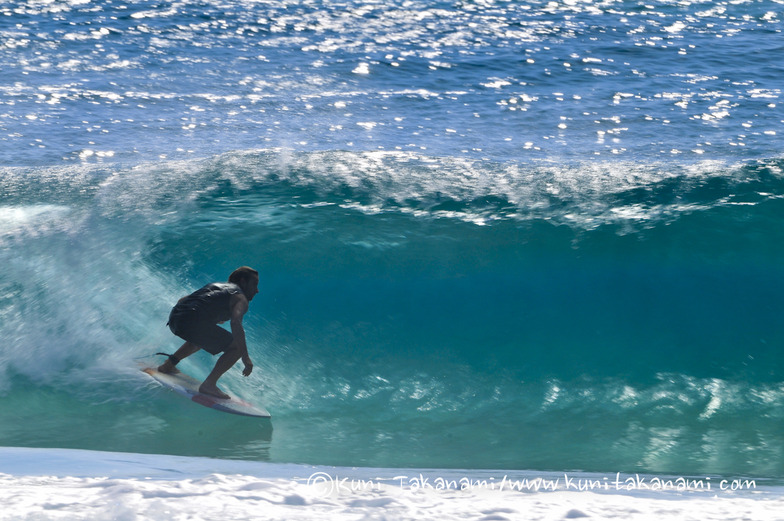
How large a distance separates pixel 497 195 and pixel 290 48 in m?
10.5

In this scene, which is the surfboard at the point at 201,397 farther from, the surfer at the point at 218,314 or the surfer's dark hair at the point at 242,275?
the surfer's dark hair at the point at 242,275

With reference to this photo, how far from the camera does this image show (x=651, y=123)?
14.6m

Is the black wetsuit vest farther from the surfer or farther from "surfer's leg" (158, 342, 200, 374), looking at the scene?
"surfer's leg" (158, 342, 200, 374)

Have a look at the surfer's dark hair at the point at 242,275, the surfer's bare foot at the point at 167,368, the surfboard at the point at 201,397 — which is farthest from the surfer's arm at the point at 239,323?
the surfer's bare foot at the point at 167,368

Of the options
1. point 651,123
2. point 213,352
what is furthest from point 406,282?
point 651,123

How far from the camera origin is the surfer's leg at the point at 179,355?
7.22 meters

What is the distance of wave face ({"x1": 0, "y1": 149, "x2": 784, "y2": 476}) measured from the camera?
23.1ft

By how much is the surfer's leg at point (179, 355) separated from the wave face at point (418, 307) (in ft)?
0.97

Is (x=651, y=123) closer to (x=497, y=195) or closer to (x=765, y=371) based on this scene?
(x=497, y=195)

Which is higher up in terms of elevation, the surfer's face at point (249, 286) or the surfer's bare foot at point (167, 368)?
the surfer's face at point (249, 286)

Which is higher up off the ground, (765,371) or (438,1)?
(438,1)

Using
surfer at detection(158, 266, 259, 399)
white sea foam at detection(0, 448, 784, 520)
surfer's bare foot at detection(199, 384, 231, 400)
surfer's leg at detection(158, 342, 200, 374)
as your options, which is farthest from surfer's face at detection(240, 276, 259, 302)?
white sea foam at detection(0, 448, 784, 520)

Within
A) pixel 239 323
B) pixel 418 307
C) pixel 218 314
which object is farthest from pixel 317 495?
pixel 418 307

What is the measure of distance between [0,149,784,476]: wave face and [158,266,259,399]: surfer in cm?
74
